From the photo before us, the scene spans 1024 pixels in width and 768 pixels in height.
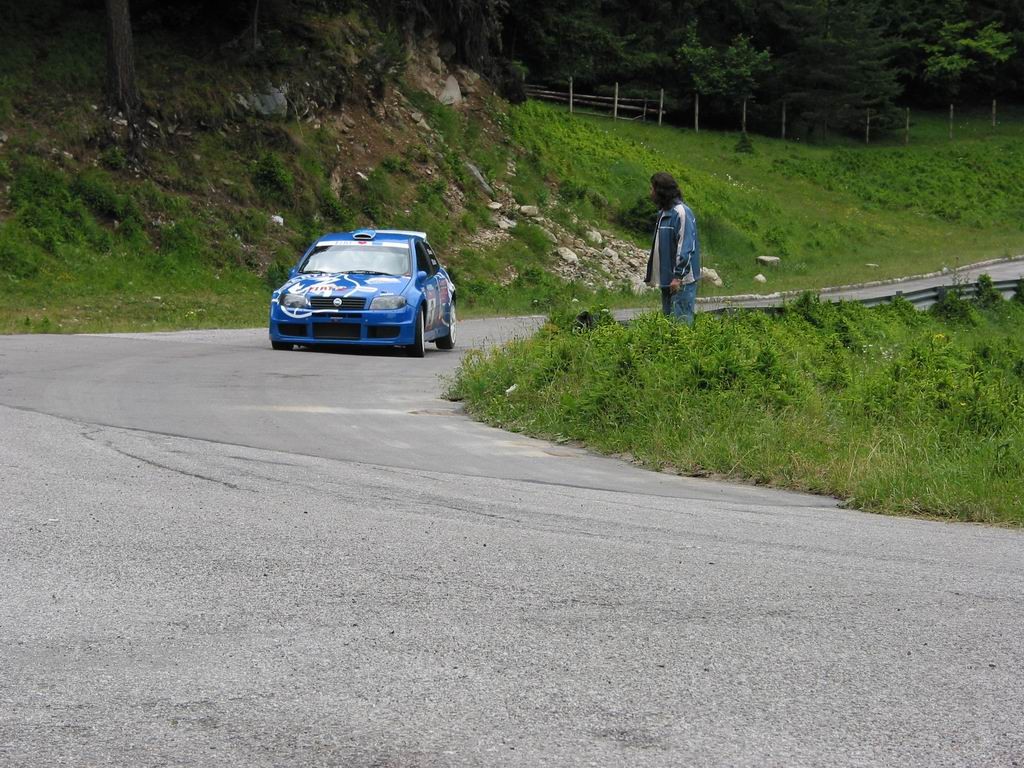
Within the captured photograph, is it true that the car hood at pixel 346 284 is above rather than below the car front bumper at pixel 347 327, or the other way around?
above

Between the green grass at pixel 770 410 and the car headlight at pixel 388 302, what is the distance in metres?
3.69

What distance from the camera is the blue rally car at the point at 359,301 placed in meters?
18.0

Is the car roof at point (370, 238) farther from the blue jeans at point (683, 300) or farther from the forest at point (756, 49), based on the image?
the forest at point (756, 49)

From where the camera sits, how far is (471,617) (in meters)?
5.47

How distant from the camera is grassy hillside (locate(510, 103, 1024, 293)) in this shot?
42406 mm

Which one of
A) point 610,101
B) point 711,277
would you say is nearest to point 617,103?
point 610,101

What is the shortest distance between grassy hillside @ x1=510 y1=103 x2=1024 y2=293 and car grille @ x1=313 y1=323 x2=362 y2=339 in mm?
20799

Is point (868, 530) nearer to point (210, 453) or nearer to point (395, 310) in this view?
point (210, 453)

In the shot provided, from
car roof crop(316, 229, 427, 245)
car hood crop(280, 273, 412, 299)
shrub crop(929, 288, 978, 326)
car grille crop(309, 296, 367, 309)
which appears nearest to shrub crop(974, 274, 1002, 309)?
shrub crop(929, 288, 978, 326)

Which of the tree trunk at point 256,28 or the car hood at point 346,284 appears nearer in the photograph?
the car hood at point 346,284

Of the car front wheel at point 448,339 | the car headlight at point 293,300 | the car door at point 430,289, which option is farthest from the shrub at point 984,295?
the car headlight at point 293,300

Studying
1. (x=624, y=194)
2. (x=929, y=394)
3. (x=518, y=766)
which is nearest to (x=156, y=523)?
(x=518, y=766)

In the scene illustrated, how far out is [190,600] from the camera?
565cm

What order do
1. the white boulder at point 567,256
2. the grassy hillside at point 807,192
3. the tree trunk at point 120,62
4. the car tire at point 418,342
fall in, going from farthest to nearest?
the grassy hillside at point 807,192 → the white boulder at point 567,256 → the tree trunk at point 120,62 → the car tire at point 418,342
